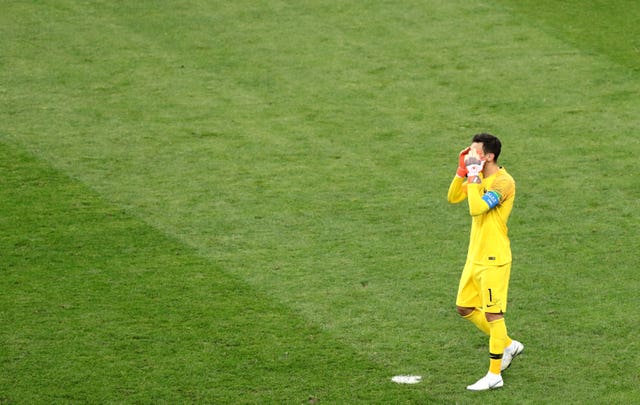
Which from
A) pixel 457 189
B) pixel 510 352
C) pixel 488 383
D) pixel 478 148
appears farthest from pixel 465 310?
pixel 478 148

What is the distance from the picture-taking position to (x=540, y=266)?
11148 millimetres

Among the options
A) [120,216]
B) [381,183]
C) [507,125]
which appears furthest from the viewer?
[507,125]

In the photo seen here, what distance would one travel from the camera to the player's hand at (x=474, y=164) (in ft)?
27.8

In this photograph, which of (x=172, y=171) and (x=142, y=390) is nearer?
(x=142, y=390)

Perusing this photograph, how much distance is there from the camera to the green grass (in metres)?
9.16

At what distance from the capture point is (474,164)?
27.8ft

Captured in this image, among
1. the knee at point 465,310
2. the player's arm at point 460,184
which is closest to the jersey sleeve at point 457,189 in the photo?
the player's arm at point 460,184

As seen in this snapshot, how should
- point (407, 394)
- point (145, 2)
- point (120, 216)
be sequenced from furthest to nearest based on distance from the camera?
point (145, 2)
point (120, 216)
point (407, 394)

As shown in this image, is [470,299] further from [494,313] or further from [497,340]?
[497,340]

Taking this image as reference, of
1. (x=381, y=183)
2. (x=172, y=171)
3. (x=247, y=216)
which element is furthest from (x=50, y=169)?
(x=381, y=183)

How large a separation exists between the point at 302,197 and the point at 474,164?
16.4 ft

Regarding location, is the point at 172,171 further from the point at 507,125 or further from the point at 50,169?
the point at 507,125

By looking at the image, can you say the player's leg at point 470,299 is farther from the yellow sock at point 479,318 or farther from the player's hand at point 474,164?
the player's hand at point 474,164

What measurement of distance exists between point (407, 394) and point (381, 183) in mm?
5353
